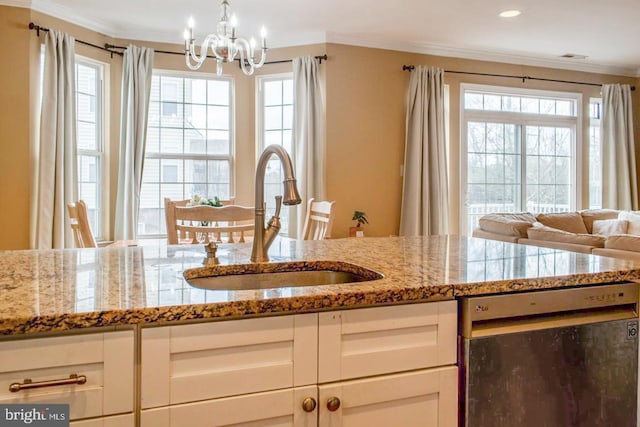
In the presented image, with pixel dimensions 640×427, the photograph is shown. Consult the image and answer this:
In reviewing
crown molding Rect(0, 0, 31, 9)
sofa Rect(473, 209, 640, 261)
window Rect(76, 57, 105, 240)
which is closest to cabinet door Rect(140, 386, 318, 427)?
sofa Rect(473, 209, 640, 261)

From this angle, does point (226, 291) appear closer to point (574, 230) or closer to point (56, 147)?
point (56, 147)

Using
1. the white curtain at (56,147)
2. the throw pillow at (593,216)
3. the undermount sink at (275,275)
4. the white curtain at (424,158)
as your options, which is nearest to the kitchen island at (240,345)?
the undermount sink at (275,275)

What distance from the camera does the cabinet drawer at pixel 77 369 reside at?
2.85ft

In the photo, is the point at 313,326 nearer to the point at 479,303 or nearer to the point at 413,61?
the point at 479,303

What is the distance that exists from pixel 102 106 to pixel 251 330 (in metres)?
4.34

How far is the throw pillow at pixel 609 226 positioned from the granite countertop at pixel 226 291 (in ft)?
12.2

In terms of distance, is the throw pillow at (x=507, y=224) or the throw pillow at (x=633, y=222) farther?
the throw pillow at (x=633, y=222)

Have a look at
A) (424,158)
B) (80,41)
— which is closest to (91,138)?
(80,41)

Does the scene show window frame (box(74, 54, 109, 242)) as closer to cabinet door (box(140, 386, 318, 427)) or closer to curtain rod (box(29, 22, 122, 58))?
curtain rod (box(29, 22, 122, 58))

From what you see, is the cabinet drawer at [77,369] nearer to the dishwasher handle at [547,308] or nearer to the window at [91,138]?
the dishwasher handle at [547,308]

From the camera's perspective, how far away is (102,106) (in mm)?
4652

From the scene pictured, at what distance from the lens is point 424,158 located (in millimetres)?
5172

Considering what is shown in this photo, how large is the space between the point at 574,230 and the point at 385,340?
15.3ft

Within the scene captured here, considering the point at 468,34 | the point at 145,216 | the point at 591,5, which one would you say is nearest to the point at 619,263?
the point at 591,5
